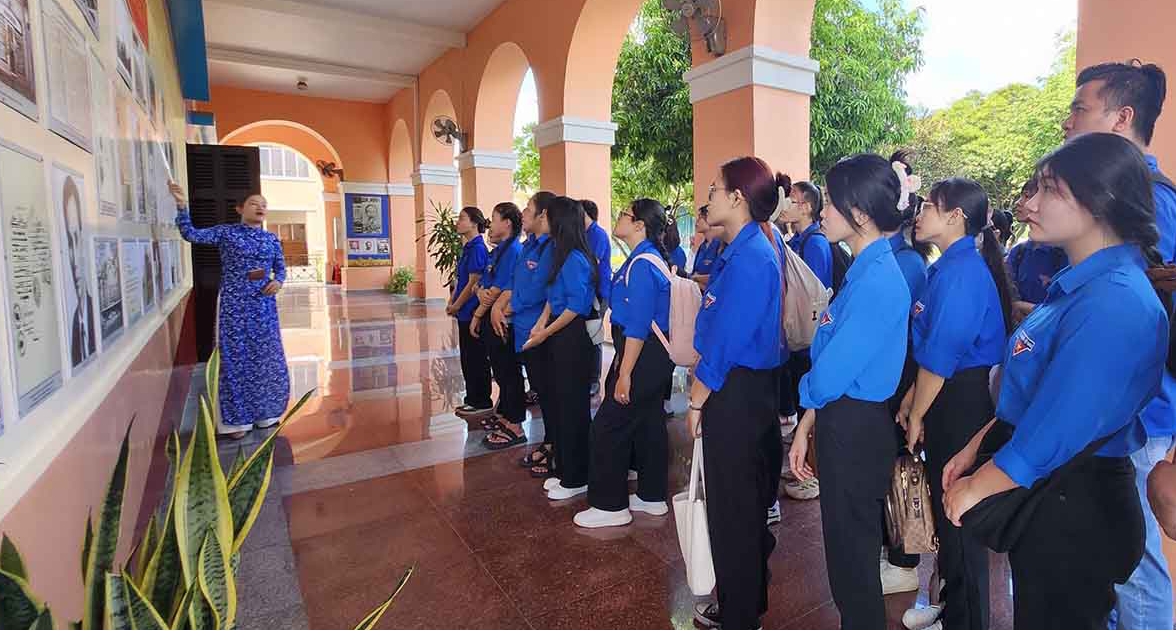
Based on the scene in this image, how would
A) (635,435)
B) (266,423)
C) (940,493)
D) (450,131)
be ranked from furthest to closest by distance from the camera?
1. (450,131)
2. (266,423)
3. (635,435)
4. (940,493)

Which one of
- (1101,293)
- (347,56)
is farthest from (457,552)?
(347,56)

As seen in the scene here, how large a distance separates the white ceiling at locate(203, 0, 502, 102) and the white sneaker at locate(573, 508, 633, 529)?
7327 mm

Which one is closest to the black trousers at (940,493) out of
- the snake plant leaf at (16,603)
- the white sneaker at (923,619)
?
the white sneaker at (923,619)

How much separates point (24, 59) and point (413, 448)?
9.80ft

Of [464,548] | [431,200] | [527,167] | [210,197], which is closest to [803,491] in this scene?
[464,548]

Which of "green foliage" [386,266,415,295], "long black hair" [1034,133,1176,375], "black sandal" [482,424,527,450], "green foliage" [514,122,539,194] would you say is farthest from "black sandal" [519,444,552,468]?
"green foliage" [514,122,539,194]

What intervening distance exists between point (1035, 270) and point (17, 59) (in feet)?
10.2

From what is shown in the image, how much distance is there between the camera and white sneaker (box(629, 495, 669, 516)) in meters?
2.89

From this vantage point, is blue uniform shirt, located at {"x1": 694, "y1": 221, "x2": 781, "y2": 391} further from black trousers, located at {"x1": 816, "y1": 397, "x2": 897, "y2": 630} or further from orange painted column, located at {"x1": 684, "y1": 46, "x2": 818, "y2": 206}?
orange painted column, located at {"x1": 684, "y1": 46, "x2": 818, "y2": 206}

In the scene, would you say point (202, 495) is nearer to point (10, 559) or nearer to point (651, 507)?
point (10, 559)

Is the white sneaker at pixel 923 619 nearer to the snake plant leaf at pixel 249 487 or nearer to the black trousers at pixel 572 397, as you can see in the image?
the black trousers at pixel 572 397

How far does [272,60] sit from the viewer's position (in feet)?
35.1

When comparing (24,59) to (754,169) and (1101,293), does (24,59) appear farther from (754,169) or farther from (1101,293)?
(1101,293)

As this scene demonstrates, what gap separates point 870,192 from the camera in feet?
5.21
